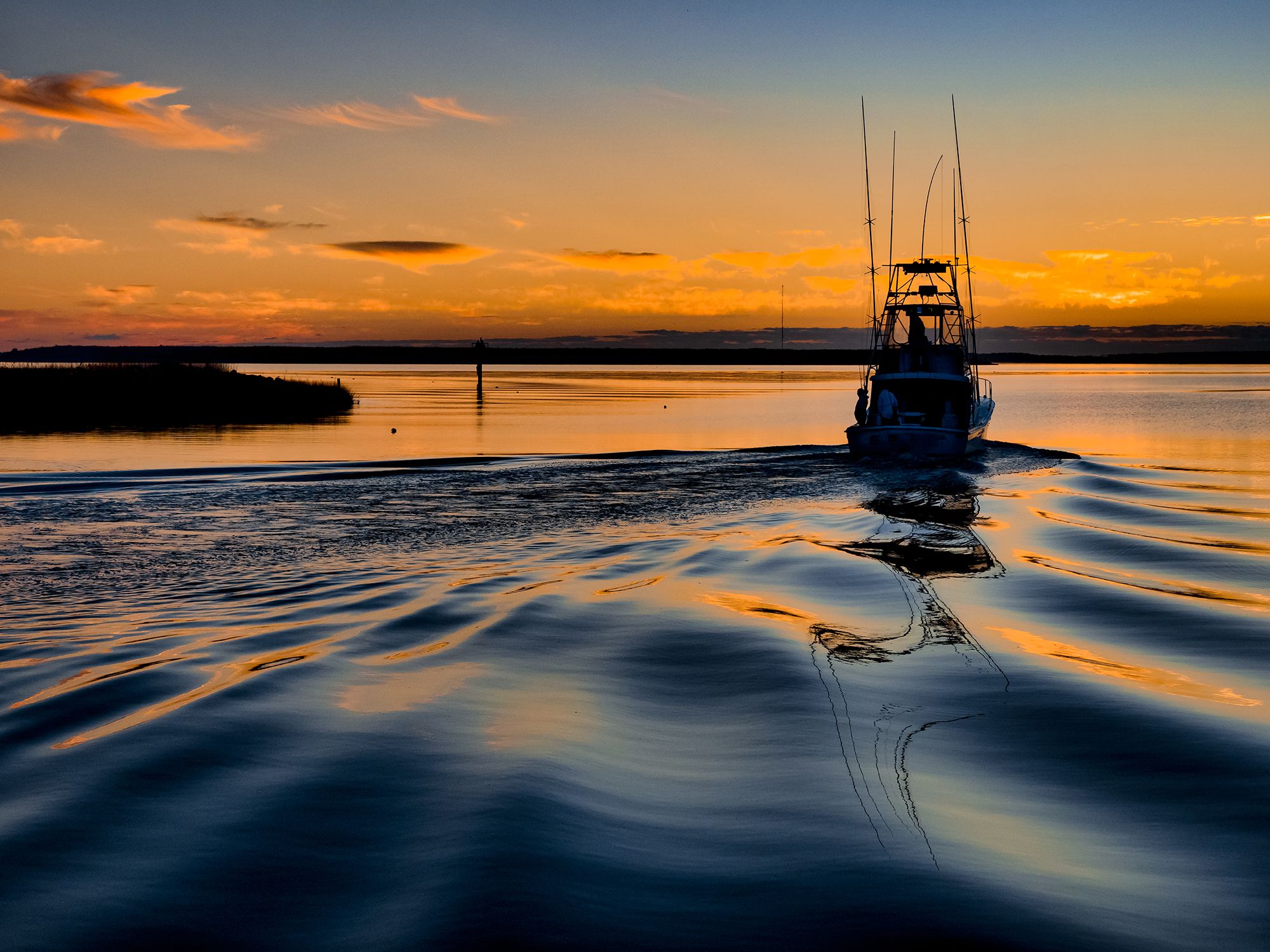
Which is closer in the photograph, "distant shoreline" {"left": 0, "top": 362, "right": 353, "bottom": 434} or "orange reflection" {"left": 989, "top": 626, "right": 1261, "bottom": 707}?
"orange reflection" {"left": 989, "top": 626, "right": 1261, "bottom": 707}

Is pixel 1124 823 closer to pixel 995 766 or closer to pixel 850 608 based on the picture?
pixel 995 766

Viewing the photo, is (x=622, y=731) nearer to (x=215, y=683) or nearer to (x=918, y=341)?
(x=215, y=683)

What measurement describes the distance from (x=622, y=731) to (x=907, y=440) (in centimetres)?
2602

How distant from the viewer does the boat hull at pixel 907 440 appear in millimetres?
33188

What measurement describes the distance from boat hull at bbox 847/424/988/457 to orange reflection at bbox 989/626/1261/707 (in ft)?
67.7

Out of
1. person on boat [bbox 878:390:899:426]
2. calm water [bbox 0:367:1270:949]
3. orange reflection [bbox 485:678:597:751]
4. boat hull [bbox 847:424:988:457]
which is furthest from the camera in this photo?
person on boat [bbox 878:390:899:426]

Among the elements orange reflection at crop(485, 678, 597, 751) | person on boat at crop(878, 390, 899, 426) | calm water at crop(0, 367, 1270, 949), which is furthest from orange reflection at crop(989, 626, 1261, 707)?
person on boat at crop(878, 390, 899, 426)

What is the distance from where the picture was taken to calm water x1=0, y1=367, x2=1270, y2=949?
592 cm

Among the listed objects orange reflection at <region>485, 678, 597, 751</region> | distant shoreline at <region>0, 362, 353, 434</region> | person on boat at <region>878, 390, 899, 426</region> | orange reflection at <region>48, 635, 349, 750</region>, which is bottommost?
orange reflection at <region>485, 678, 597, 751</region>

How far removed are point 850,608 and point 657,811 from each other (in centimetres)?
780

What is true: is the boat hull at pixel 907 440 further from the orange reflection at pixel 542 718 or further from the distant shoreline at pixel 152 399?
the distant shoreline at pixel 152 399

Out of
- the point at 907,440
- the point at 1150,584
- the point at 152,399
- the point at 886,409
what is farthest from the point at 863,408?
the point at 152,399

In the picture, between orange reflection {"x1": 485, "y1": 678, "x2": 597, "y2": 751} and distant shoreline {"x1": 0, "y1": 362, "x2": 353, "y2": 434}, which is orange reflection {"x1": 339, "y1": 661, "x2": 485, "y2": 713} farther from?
distant shoreline {"x1": 0, "y1": 362, "x2": 353, "y2": 434}

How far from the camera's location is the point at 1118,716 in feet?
31.5
